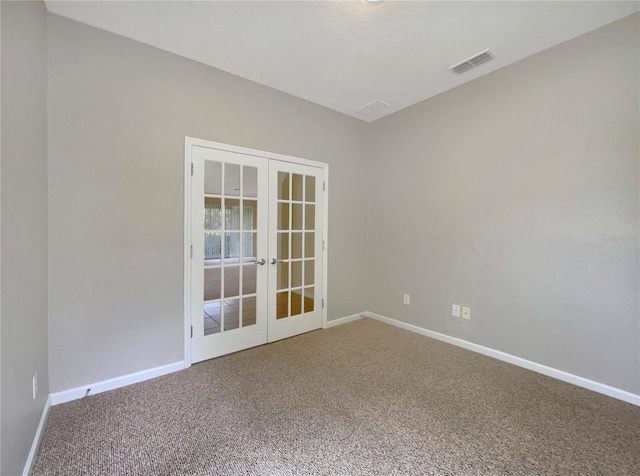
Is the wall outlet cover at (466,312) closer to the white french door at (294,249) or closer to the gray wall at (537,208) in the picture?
the gray wall at (537,208)

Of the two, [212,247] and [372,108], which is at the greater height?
[372,108]

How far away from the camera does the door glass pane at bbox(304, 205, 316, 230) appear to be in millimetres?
3508

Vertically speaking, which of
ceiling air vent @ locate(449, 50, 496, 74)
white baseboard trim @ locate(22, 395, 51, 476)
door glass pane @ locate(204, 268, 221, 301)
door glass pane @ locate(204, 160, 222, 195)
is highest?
ceiling air vent @ locate(449, 50, 496, 74)

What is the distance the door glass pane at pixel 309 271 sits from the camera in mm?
3525

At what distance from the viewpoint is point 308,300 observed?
11.6 ft

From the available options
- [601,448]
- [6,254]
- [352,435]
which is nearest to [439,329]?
[601,448]

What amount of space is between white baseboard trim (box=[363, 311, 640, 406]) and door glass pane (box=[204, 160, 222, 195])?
2782mm

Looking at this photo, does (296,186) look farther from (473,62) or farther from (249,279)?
(473,62)

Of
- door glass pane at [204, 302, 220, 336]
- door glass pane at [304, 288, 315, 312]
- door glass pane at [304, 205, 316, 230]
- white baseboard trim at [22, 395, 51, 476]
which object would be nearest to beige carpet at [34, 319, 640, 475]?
white baseboard trim at [22, 395, 51, 476]

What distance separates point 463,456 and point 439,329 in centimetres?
178

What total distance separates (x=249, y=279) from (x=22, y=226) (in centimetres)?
181

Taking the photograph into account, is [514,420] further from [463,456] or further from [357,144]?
[357,144]

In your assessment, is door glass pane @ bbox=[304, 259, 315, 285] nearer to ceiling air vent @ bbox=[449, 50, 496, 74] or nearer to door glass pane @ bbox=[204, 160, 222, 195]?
door glass pane @ bbox=[204, 160, 222, 195]

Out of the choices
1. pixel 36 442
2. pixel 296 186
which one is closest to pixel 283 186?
pixel 296 186
